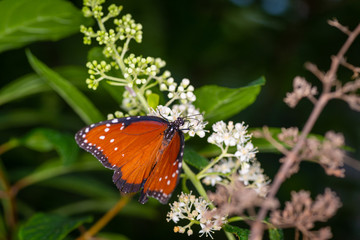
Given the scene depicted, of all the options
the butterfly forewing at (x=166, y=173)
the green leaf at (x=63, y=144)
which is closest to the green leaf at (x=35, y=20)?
the green leaf at (x=63, y=144)

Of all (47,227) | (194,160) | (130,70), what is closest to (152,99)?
(130,70)

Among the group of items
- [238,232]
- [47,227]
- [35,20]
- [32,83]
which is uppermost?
[35,20]

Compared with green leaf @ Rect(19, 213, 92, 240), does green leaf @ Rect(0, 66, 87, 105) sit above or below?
above

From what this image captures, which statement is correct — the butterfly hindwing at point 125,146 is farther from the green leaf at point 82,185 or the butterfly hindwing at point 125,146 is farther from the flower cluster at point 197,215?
the green leaf at point 82,185

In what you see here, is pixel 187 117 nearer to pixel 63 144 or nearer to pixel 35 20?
pixel 63 144

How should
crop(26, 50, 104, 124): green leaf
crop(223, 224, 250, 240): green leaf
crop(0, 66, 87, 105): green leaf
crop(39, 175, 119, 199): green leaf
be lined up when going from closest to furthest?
crop(223, 224, 250, 240): green leaf, crop(26, 50, 104, 124): green leaf, crop(0, 66, 87, 105): green leaf, crop(39, 175, 119, 199): green leaf

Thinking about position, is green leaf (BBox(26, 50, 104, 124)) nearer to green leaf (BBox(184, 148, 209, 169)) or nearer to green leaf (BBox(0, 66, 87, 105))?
green leaf (BBox(0, 66, 87, 105))

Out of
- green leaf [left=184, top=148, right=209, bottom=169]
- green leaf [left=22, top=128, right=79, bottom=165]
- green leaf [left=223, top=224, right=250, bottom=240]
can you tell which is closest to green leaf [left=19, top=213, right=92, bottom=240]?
green leaf [left=22, top=128, right=79, bottom=165]
